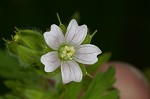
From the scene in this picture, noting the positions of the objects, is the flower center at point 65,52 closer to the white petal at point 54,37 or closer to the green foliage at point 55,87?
the white petal at point 54,37

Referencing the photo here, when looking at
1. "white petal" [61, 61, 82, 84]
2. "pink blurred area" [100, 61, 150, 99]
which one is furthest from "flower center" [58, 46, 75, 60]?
"pink blurred area" [100, 61, 150, 99]

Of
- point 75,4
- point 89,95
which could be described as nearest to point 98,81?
point 89,95

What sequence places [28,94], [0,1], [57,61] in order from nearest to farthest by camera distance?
[57,61] < [28,94] < [0,1]

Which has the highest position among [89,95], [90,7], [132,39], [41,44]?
[90,7]

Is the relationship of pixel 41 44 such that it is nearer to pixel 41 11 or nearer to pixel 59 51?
pixel 59 51

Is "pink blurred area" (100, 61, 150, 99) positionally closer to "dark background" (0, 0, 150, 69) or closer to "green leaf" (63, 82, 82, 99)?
"dark background" (0, 0, 150, 69)
